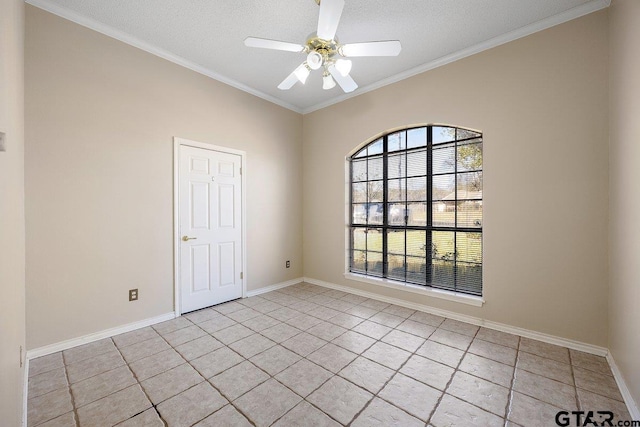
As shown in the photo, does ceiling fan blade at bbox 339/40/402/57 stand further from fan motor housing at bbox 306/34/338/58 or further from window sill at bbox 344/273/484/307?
window sill at bbox 344/273/484/307

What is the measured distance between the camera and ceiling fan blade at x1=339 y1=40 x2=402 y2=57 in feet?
6.82

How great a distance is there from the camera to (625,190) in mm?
1882

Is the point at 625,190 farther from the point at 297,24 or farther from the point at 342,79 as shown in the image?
the point at 297,24

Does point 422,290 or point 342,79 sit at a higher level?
point 342,79

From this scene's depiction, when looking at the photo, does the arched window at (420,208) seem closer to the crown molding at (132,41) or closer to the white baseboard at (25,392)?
the crown molding at (132,41)

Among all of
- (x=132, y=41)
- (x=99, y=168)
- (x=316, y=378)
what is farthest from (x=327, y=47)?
(x=316, y=378)

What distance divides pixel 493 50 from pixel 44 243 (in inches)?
184

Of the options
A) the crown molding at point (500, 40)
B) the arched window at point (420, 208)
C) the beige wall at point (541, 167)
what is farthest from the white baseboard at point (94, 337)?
the crown molding at point (500, 40)

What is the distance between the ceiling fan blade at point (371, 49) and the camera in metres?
2.08

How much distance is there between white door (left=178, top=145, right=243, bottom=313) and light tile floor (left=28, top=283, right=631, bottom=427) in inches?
21.8

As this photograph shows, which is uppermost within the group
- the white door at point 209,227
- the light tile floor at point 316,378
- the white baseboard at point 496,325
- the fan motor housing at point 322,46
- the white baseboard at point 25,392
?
the fan motor housing at point 322,46

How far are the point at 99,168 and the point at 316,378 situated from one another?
9.06 ft

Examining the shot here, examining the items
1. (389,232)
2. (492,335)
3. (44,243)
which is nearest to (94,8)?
(44,243)

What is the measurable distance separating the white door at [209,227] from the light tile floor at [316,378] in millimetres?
554
